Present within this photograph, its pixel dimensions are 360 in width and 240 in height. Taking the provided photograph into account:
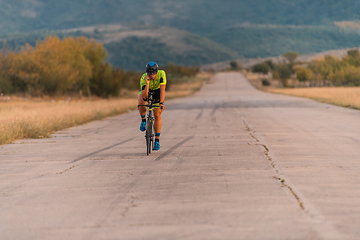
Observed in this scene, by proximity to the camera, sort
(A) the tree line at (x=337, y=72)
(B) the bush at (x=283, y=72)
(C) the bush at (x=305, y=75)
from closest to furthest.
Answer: (A) the tree line at (x=337, y=72) < (C) the bush at (x=305, y=75) < (B) the bush at (x=283, y=72)

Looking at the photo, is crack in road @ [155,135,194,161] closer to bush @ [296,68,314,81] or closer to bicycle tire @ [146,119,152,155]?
bicycle tire @ [146,119,152,155]

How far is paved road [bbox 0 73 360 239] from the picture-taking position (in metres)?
5.36

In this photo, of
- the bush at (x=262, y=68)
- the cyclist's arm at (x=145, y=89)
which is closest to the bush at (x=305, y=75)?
the bush at (x=262, y=68)

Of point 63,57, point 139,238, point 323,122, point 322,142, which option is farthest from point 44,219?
point 63,57

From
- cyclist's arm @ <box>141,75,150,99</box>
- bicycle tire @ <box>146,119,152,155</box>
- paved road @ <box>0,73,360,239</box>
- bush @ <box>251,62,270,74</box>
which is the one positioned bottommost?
paved road @ <box>0,73,360,239</box>

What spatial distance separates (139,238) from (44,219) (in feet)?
4.82

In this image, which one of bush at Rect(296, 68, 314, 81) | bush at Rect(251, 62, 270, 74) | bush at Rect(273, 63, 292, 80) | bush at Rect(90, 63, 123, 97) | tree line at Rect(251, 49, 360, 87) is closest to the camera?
bush at Rect(90, 63, 123, 97)

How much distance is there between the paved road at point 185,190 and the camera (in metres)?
5.36

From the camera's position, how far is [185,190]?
7238 millimetres

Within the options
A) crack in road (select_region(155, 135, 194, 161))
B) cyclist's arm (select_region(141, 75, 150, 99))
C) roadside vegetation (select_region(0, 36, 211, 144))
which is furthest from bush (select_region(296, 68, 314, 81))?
cyclist's arm (select_region(141, 75, 150, 99))

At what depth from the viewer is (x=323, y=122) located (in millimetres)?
18688

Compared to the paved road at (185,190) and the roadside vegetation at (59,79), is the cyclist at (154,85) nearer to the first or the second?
the paved road at (185,190)

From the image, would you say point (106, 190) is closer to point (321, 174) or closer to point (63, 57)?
point (321, 174)

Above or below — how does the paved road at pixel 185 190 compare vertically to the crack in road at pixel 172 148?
above
